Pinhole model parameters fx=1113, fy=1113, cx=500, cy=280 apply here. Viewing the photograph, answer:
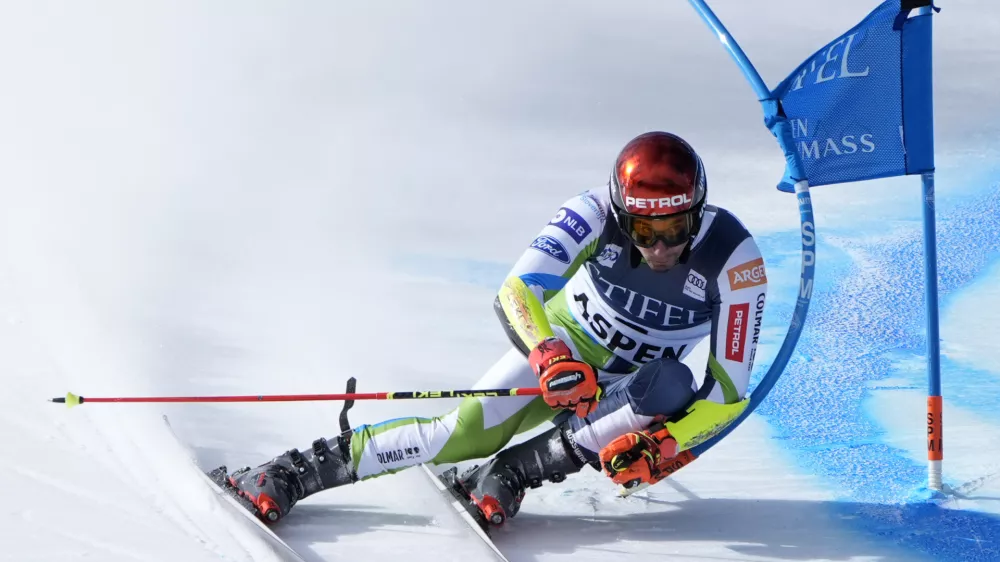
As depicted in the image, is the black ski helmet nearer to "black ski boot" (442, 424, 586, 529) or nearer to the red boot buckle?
"black ski boot" (442, 424, 586, 529)

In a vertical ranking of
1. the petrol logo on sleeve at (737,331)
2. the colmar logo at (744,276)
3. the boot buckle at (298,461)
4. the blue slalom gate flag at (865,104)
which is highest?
the blue slalom gate flag at (865,104)

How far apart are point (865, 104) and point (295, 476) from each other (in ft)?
8.07

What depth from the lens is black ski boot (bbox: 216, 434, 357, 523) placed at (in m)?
3.65

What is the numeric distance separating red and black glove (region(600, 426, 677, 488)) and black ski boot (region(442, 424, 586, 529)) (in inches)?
10.0

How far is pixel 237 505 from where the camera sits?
11.9ft

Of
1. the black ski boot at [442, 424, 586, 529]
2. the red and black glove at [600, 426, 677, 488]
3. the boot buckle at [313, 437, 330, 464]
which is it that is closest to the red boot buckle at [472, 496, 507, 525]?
the black ski boot at [442, 424, 586, 529]

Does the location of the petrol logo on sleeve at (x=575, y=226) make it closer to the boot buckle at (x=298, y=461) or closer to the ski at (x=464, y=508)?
the ski at (x=464, y=508)

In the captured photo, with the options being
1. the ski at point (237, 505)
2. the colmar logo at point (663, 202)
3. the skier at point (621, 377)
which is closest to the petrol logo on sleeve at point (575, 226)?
the skier at point (621, 377)

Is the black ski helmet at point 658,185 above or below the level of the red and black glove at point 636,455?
above

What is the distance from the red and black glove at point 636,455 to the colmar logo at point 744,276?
54 cm

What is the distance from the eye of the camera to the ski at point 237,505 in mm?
3332

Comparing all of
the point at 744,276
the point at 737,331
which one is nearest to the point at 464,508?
the point at 737,331

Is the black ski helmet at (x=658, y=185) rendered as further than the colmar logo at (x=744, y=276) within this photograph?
No

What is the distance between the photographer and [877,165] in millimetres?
4141
